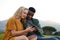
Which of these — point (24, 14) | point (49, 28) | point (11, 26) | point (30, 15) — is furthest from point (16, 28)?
point (49, 28)

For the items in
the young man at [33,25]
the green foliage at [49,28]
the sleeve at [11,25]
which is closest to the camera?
the sleeve at [11,25]

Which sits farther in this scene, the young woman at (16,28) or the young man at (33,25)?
the young man at (33,25)

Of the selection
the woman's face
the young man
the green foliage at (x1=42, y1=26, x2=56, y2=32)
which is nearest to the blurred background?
the green foliage at (x1=42, y1=26, x2=56, y2=32)

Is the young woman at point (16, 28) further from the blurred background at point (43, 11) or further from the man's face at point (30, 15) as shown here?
the blurred background at point (43, 11)

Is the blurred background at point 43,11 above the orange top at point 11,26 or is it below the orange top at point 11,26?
above

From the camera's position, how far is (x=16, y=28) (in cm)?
181

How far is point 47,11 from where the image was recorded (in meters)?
2.29

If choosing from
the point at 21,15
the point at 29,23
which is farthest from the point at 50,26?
the point at 21,15

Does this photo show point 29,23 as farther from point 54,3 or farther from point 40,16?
point 54,3

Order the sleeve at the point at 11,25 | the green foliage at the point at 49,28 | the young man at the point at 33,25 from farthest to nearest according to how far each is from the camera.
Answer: the green foliage at the point at 49,28
the young man at the point at 33,25
the sleeve at the point at 11,25

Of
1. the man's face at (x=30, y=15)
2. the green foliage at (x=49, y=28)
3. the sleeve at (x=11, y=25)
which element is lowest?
the green foliage at (x=49, y=28)

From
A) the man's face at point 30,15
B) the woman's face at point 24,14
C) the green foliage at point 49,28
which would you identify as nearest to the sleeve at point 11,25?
the woman's face at point 24,14

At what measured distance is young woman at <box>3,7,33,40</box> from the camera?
179 cm

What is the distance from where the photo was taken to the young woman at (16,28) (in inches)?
70.5
